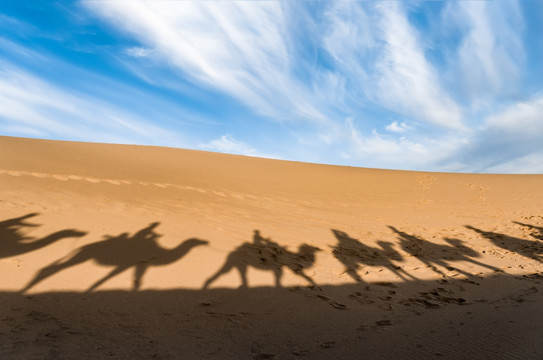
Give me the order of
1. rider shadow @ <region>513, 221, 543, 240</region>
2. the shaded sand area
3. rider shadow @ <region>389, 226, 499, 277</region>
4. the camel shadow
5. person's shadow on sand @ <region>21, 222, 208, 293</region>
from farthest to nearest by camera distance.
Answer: rider shadow @ <region>513, 221, 543, 240</region>, rider shadow @ <region>389, 226, 499, 277</region>, the camel shadow, person's shadow on sand @ <region>21, 222, 208, 293</region>, the shaded sand area

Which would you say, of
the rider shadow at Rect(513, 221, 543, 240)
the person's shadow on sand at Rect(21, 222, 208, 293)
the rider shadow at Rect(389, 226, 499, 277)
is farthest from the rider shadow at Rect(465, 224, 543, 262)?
the person's shadow on sand at Rect(21, 222, 208, 293)

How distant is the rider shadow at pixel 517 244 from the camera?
6548mm

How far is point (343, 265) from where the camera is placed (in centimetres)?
512

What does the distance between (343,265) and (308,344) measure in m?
2.63

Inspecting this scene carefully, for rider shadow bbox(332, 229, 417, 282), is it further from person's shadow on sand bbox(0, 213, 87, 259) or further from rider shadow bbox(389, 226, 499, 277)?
person's shadow on sand bbox(0, 213, 87, 259)

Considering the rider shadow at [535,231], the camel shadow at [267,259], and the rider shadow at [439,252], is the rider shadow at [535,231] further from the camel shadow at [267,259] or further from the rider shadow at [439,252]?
the camel shadow at [267,259]

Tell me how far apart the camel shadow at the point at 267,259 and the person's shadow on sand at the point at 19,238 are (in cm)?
249

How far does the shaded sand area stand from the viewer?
258cm

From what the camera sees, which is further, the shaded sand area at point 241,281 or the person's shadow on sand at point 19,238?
the person's shadow on sand at point 19,238

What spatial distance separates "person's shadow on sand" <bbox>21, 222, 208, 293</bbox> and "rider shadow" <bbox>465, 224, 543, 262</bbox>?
7342 mm

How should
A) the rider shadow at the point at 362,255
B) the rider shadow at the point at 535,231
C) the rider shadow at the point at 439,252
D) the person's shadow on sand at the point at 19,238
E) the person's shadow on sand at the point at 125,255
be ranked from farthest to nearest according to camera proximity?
the rider shadow at the point at 535,231 < the rider shadow at the point at 439,252 < the rider shadow at the point at 362,255 < the person's shadow on sand at the point at 19,238 < the person's shadow on sand at the point at 125,255

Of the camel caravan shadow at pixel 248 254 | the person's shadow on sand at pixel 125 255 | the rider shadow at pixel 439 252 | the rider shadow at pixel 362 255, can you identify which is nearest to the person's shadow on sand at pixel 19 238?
the camel caravan shadow at pixel 248 254

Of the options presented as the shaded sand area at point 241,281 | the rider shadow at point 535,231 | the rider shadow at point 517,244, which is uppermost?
the rider shadow at point 535,231

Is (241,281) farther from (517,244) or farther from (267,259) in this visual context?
(517,244)
